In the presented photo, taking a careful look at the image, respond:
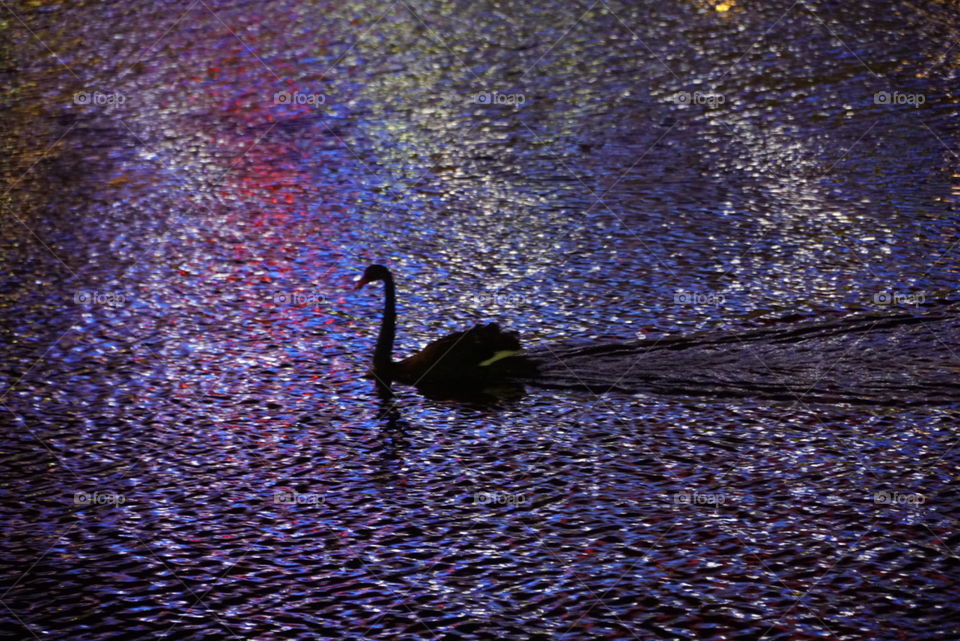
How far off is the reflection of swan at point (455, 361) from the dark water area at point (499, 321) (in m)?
0.15

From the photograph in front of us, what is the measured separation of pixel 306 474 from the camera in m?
6.84

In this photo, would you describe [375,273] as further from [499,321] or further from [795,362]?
[795,362]

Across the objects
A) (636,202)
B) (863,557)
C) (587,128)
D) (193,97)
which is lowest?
(863,557)

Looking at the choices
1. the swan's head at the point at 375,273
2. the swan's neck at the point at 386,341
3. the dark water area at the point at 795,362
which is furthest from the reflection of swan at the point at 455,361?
the dark water area at the point at 795,362

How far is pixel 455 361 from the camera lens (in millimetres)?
7773

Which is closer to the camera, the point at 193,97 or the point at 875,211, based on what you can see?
the point at 875,211

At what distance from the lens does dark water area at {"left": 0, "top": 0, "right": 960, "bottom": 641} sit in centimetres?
577

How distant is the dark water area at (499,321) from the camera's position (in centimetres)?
577

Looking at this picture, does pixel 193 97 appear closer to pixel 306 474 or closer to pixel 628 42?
pixel 628 42

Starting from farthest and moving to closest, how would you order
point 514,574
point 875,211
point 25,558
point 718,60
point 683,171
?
point 718,60 → point 683,171 → point 875,211 → point 25,558 → point 514,574

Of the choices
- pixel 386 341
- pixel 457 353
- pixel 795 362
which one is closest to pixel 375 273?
pixel 386 341

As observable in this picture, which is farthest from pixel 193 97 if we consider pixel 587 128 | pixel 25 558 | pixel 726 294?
pixel 25 558

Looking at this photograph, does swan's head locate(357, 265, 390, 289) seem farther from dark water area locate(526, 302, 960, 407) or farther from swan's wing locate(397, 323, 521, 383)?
dark water area locate(526, 302, 960, 407)

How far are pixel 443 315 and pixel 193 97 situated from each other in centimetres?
620
